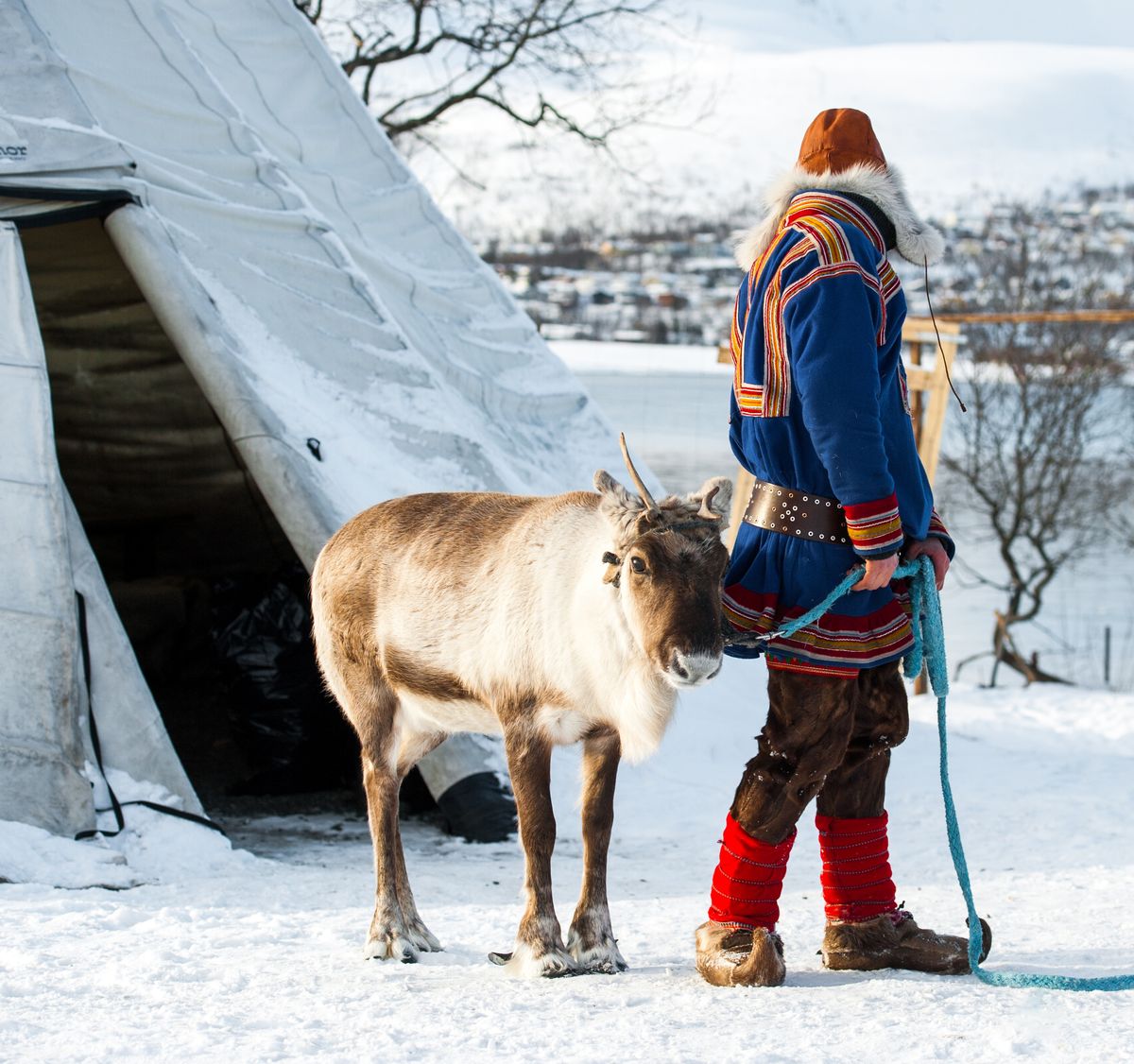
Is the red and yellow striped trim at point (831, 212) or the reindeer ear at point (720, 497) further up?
the red and yellow striped trim at point (831, 212)

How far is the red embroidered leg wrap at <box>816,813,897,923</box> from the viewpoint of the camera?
3604 millimetres

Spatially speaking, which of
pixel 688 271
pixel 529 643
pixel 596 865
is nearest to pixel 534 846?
pixel 596 865

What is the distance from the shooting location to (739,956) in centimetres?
338

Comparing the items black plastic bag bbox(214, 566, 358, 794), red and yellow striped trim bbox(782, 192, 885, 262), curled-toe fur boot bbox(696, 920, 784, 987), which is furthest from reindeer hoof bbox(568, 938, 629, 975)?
black plastic bag bbox(214, 566, 358, 794)

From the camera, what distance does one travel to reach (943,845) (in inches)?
221

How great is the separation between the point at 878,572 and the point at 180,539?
21.8 feet

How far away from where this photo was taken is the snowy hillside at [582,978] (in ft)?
9.71

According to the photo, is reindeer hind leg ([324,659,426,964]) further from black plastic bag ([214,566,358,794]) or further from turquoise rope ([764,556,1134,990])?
black plastic bag ([214,566,358,794])

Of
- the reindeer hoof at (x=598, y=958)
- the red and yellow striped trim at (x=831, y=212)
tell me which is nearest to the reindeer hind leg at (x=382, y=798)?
the reindeer hoof at (x=598, y=958)

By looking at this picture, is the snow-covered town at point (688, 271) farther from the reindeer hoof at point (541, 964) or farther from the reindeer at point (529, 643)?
the reindeer hoof at point (541, 964)

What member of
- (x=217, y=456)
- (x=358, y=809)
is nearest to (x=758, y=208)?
(x=358, y=809)

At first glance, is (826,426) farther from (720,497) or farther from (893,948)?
(893,948)

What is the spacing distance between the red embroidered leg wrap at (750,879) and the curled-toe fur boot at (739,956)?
37 millimetres

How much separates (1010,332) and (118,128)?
13225mm
